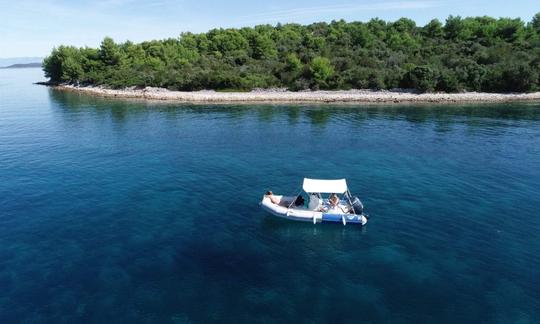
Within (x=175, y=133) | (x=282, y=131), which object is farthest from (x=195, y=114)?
(x=282, y=131)

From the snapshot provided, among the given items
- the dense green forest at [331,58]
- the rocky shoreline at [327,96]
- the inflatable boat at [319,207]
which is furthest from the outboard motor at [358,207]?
the dense green forest at [331,58]

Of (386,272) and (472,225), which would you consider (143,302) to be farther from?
(472,225)

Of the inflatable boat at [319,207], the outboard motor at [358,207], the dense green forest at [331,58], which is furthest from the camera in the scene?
the dense green forest at [331,58]

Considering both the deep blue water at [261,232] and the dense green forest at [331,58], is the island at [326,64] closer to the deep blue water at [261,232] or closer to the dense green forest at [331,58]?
the dense green forest at [331,58]

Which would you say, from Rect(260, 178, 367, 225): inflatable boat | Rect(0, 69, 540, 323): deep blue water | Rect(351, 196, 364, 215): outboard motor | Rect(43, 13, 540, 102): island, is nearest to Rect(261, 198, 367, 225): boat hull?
Rect(260, 178, 367, 225): inflatable boat

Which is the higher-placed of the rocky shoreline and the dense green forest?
the dense green forest

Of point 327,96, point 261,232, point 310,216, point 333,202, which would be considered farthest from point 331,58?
point 261,232

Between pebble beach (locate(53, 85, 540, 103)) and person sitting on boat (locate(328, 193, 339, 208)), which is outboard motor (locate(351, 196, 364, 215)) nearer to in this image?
person sitting on boat (locate(328, 193, 339, 208))
